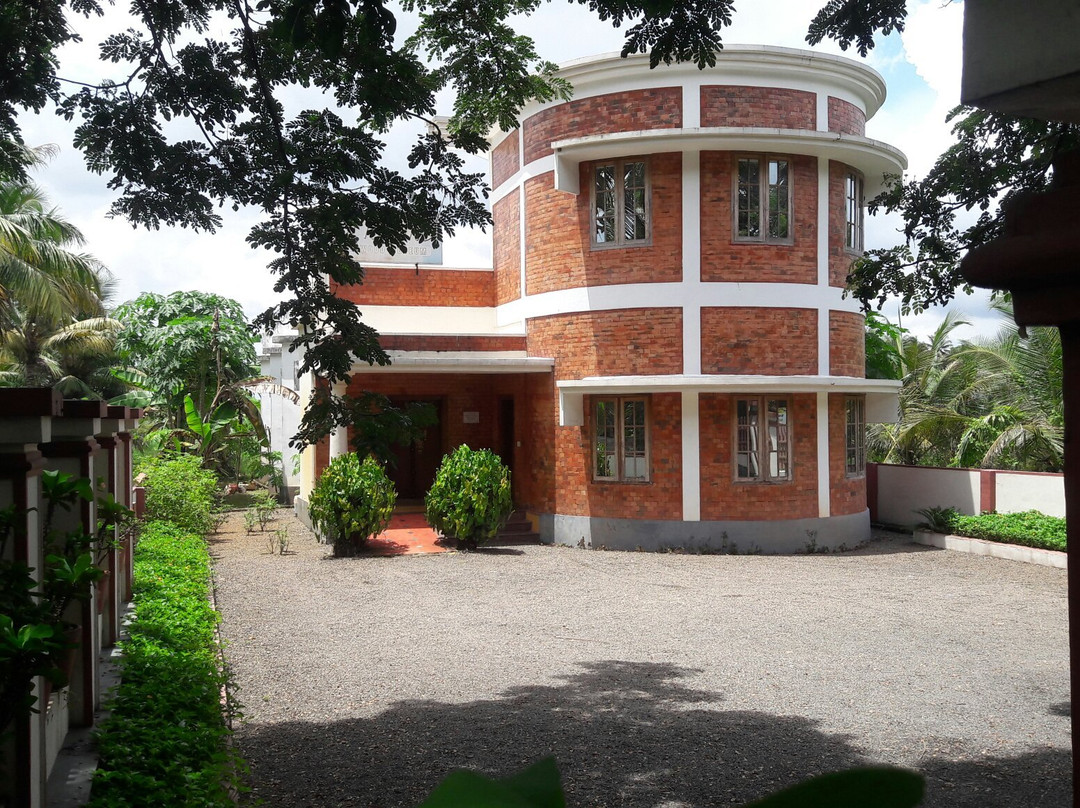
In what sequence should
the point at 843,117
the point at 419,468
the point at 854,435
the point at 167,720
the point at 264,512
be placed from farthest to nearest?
the point at 419,468, the point at 264,512, the point at 854,435, the point at 843,117, the point at 167,720

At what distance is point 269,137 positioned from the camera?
7297 millimetres

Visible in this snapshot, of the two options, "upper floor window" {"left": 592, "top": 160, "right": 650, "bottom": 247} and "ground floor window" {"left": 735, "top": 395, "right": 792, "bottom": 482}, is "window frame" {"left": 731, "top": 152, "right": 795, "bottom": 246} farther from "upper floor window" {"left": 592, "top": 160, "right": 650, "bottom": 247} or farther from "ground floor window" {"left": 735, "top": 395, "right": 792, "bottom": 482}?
"ground floor window" {"left": 735, "top": 395, "right": 792, "bottom": 482}

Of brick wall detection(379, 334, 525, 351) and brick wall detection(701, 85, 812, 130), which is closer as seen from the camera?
brick wall detection(701, 85, 812, 130)

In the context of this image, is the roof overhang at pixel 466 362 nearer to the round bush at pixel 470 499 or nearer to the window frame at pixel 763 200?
the round bush at pixel 470 499

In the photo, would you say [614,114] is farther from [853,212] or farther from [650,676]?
[650,676]

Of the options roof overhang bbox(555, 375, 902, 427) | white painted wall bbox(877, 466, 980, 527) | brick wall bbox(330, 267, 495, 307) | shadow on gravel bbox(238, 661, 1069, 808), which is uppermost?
brick wall bbox(330, 267, 495, 307)

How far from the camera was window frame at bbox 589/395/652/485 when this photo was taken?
608 inches

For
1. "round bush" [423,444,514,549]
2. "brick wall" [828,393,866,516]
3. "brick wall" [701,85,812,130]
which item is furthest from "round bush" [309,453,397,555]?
"brick wall" [701,85,812,130]

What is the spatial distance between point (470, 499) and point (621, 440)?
259 centimetres

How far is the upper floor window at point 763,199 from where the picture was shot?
601 inches

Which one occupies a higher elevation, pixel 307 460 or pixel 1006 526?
pixel 307 460

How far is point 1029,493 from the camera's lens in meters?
16.0

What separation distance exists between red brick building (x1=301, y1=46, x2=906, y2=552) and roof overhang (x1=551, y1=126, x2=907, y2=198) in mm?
34

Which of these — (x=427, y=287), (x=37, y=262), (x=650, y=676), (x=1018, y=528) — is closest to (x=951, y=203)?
(x=650, y=676)
